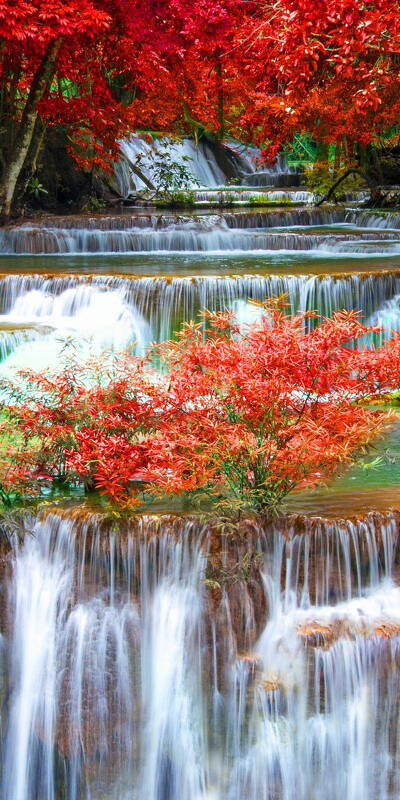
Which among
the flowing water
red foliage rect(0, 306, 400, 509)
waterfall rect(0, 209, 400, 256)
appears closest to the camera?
the flowing water

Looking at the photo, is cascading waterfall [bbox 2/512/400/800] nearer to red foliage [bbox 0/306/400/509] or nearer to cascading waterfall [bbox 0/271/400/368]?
red foliage [bbox 0/306/400/509]

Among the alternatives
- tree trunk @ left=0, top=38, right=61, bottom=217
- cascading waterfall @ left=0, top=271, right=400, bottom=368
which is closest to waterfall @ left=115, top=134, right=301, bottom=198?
tree trunk @ left=0, top=38, right=61, bottom=217

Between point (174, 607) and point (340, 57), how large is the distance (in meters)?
5.55

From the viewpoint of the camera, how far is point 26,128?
15.2 m

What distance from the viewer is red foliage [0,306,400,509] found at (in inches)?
197

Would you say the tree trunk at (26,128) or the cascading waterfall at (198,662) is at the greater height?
the tree trunk at (26,128)

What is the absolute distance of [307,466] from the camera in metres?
5.05

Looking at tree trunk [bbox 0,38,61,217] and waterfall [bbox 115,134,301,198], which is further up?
waterfall [bbox 115,134,301,198]

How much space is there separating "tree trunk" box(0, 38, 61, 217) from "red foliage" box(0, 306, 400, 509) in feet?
33.8

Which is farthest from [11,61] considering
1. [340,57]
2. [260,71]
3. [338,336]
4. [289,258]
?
[338,336]

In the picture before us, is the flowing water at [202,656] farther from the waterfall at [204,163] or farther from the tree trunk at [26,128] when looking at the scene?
the waterfall at [204,163]

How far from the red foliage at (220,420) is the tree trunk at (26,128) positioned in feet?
33.8

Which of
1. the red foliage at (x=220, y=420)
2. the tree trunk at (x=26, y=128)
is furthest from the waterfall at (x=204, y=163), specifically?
the red foliage at (x=220, y=420)

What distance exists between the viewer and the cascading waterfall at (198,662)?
4.87 metres
